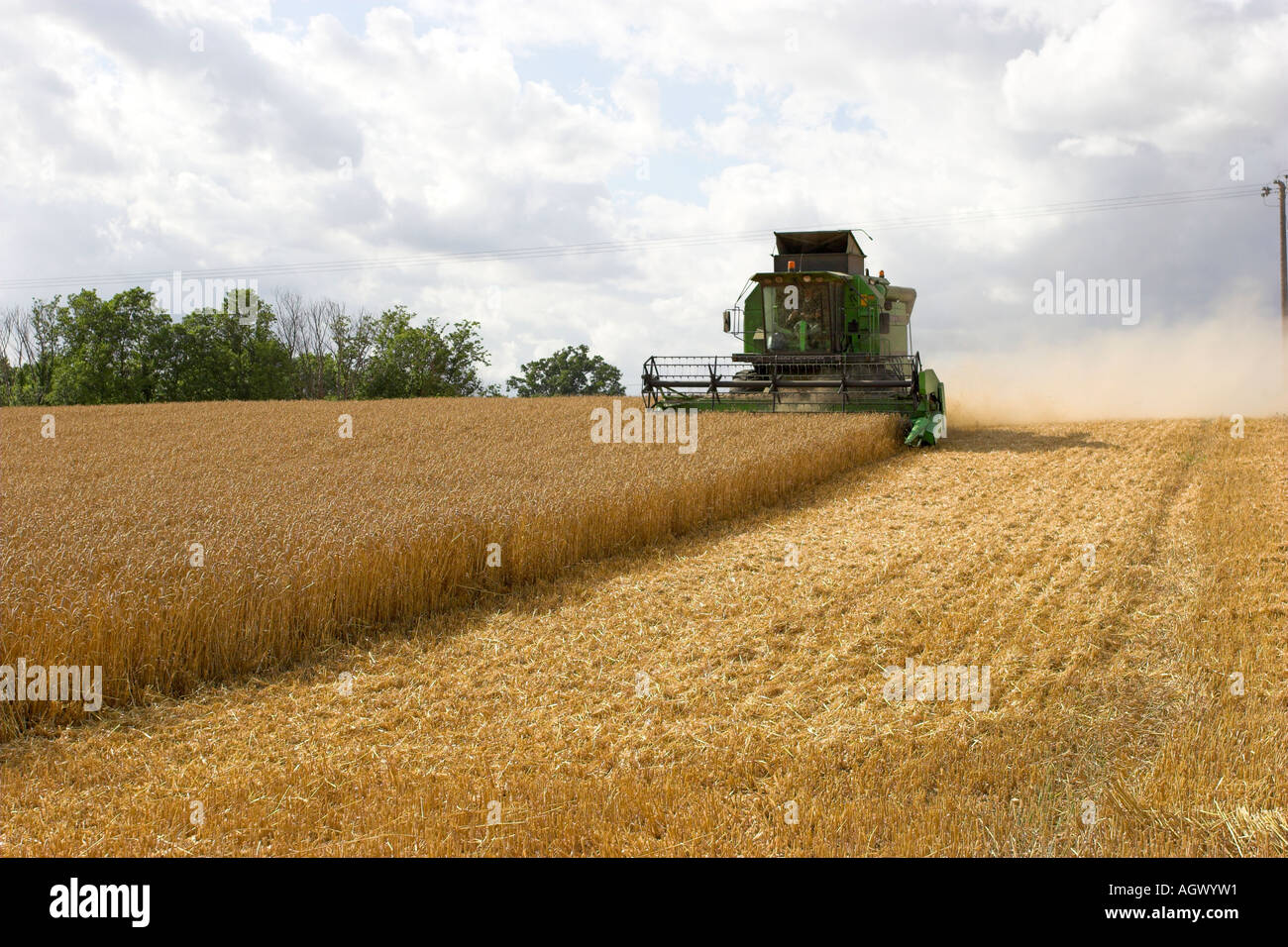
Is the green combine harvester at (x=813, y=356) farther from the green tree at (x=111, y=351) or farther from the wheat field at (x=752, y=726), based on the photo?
the green tree at (x=111, y=351)

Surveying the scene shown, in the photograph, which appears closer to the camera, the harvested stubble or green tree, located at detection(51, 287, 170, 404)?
the harvested stubble

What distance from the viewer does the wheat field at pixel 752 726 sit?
3.88m

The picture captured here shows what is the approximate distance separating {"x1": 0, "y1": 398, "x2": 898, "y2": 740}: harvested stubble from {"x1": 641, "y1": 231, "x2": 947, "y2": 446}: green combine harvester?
106 cm

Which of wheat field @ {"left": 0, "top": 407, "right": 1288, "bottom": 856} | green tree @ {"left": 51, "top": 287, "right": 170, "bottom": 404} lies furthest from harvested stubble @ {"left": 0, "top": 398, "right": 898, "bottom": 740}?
green tree @ {"left": 51, "top": 287, "right": 170, "bottom": 404}

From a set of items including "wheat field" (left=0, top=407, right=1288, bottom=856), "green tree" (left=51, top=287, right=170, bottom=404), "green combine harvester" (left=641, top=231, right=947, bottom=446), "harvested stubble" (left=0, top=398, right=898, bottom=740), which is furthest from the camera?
"green tree" (left=51, top=287, right=170, bottom=404)

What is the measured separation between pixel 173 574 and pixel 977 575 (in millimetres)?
6274

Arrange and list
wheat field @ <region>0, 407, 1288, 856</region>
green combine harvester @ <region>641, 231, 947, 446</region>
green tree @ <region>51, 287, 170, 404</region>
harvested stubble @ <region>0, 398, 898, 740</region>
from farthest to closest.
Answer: green tree @ <region>51, 287, 170, 404</region>
green combine harvester @ <region>641, 231, 947, 446</region>
harvested stubble @ <region>0, 398, 898, 740</region>
wheat field @ <region>0, 407, 1288, 856</region>

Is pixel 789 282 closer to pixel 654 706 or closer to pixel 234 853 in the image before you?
pixel 654 706

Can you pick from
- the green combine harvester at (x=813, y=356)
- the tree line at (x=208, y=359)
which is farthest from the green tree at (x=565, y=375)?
the green combine harvester at (x=813, y=356)

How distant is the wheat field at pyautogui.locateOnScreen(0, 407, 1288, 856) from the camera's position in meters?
3.88

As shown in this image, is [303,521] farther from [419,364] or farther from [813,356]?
[419,364]

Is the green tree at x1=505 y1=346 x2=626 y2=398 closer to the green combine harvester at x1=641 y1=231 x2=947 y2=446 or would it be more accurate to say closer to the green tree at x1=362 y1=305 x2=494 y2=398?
the green tree at x1=362 y1=305 x2=494 y2=398

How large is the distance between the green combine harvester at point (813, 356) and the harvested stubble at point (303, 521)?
41.9 inches
